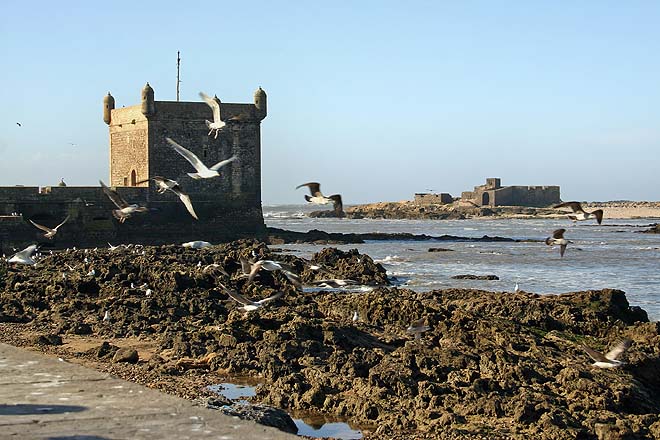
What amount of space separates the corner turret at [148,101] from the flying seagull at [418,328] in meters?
30.2

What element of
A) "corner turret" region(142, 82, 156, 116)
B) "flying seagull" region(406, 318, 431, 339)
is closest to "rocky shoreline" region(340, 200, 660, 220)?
"corner turret" region(142, 82, 156, 116)

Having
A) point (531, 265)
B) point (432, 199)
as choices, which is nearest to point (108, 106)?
point (531, 265)

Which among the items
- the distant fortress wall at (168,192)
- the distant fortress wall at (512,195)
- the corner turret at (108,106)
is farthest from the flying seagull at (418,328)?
the distant fortress wall at (512,195)

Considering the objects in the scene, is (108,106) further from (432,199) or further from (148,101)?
(432,199)

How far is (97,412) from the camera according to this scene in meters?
8.32

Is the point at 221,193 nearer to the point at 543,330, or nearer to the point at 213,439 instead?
the point at 543,330

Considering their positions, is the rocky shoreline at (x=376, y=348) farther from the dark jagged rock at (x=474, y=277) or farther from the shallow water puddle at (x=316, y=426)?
the dark jagged rock at (x=474, y=277)

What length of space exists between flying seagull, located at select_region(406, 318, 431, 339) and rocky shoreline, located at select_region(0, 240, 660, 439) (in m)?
0.15

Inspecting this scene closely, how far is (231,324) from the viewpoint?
14211mm

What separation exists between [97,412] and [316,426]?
2.40 metres

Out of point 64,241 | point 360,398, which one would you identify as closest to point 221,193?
point 64,241

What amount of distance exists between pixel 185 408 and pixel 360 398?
2.36 metres

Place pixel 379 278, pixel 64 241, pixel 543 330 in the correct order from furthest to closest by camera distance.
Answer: pixel 64 241 → pixel 379 278 → pixel 543 330

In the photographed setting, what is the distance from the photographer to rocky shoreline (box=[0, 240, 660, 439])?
985cm
